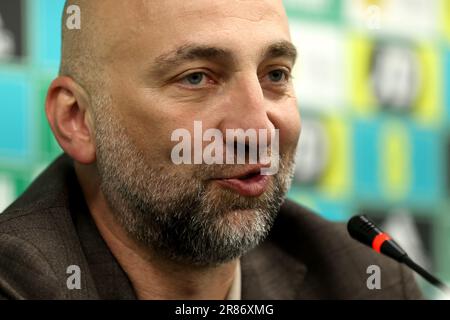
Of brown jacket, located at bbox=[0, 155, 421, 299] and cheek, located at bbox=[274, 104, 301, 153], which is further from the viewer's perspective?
cheek, located at bbox=[274, 104, 301, 153]

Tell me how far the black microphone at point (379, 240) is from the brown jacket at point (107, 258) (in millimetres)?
317

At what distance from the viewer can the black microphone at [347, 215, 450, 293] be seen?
4.76 feet

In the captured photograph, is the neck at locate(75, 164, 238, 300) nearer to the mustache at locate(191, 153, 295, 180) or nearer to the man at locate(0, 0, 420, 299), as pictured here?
the man at locate(0, 0, 420, 299)

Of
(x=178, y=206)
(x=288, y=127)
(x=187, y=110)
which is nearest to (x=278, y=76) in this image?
(x=288, y=127)

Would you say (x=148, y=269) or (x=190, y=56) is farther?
(x=148, y=269)

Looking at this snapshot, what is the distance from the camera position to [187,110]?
56.9 inches

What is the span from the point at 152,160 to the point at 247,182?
0.18m

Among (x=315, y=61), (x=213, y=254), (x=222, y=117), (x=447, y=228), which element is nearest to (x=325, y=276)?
(x=213, y=254)

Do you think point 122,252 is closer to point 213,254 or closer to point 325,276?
point 213,254

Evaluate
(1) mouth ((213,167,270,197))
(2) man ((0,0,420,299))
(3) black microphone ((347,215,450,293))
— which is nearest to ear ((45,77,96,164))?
(2) man ((0,0,420,299))

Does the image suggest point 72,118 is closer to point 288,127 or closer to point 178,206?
point 178,206

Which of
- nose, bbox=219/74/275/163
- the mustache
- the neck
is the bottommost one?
the neck

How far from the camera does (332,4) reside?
9.12 feet

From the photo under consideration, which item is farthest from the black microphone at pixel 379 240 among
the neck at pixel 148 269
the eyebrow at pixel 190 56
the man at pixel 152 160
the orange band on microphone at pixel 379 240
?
the eyebrow at pixel 190 56
